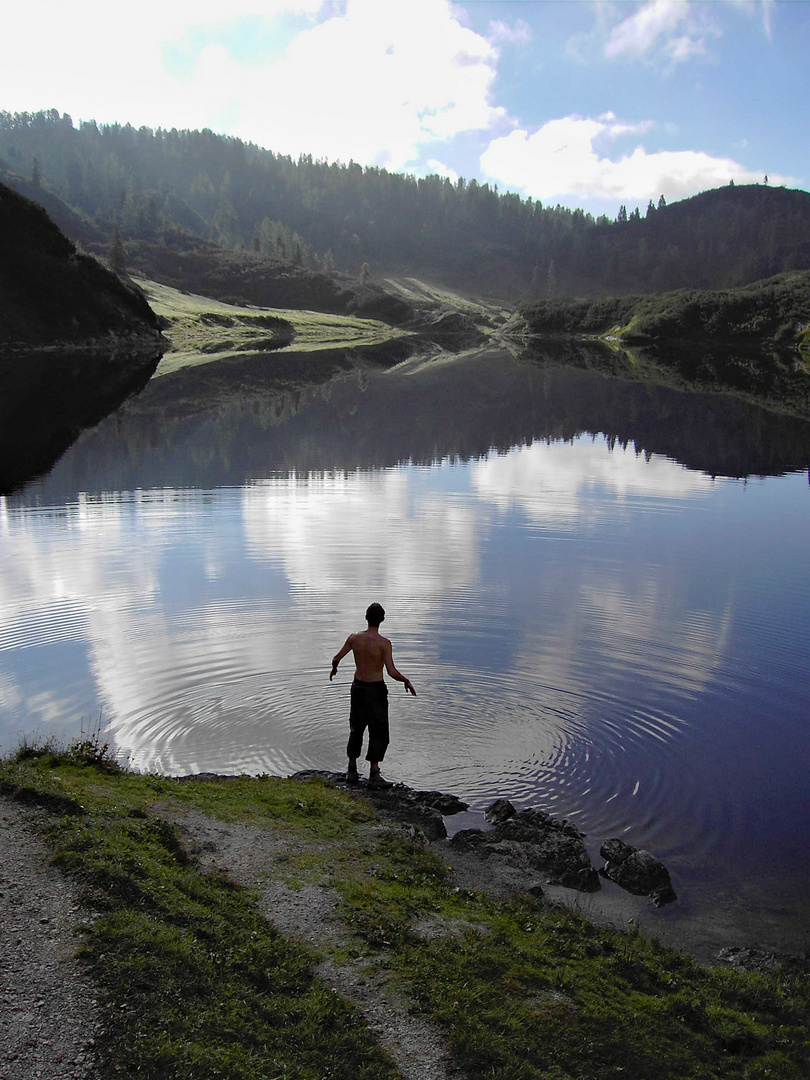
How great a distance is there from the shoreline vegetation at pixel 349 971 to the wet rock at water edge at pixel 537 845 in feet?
3.04

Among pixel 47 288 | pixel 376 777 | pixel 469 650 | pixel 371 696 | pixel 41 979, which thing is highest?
pixel 47 288

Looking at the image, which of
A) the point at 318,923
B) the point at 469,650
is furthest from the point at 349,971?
the point at 469,650

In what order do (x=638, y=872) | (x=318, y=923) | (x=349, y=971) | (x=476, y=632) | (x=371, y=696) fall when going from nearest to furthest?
(x=349, y=971)
(x=318, y=923)
(x=638, y=872)
(x=371, y=696)
(x=476, y=632)

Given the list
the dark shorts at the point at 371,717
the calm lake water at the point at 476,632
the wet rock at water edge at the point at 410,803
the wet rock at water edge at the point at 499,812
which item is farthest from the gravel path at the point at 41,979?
the wet rock at water edge at the point at 499,812

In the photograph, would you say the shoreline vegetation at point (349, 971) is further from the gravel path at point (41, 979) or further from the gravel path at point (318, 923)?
the gravel path at point (41, 979)

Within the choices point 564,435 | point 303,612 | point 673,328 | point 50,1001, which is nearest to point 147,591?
point 303,612

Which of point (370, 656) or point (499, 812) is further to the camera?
point (370, 656)

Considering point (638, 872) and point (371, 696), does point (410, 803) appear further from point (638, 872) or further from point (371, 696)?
point (638, 872)

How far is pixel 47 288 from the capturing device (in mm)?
116938

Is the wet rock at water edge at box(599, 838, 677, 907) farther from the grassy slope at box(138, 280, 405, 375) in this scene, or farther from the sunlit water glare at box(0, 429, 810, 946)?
the grassy slope at box(138, 280, 405, 375)

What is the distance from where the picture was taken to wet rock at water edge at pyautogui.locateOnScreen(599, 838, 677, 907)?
1168 centimetres

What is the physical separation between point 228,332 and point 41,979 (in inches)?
6582

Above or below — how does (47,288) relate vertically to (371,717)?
above

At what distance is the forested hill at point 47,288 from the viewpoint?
112438 mm
